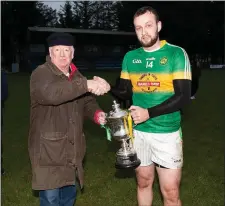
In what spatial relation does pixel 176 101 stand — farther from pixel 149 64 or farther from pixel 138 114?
pixel 149 64

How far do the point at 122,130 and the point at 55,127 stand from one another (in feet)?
2.08

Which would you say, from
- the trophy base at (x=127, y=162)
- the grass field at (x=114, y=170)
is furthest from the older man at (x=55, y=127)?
the grass field at (x=114, y=170)

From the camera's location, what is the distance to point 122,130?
3723mm

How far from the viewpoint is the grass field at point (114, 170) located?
19.1ft

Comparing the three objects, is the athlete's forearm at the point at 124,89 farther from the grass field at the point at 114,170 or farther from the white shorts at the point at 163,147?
the grass field at the point at 114,170

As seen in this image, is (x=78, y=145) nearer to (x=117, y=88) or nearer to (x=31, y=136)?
(x=31, y=136)

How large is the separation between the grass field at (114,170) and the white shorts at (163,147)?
179 centimetres

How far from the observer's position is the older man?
351 centimetres

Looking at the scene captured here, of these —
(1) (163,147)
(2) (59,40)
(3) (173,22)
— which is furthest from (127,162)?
(3) (173,22)

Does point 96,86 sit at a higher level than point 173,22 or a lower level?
lower

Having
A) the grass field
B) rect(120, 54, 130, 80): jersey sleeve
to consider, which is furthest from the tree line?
rect(120, 54, 130, 80): jersey sleeve

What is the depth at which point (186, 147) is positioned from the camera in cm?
862

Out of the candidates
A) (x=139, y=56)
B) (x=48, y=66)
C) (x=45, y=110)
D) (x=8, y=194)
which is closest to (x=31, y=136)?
(x=45, y=110)

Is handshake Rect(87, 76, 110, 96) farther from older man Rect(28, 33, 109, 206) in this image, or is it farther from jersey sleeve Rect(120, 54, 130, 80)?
jersey sleeve Rect(120, 54, 130, 80)
